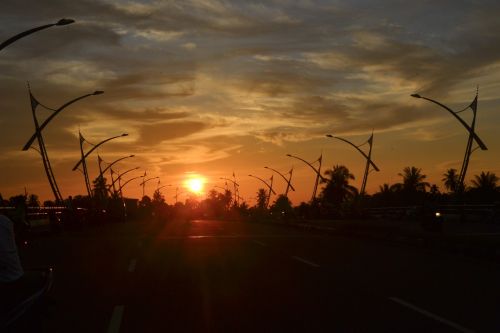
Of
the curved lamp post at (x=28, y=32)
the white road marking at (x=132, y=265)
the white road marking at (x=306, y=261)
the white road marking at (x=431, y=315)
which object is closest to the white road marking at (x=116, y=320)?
the white road marking at (x=431, y=315)

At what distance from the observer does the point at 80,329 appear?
905 centimetres

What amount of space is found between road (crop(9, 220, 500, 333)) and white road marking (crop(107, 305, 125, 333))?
0.01 m

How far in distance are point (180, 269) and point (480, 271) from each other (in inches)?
281

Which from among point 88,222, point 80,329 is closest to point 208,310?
point 80,329

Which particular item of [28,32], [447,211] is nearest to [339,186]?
[447,211]

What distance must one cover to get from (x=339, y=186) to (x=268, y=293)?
372ft

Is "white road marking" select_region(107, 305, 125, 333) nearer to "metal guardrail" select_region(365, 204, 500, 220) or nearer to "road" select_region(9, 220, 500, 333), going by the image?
"road" select_region(9, 220, 500, 333)

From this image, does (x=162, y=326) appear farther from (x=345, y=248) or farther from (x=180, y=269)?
(x=345, y=248)

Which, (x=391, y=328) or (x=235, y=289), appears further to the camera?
(x=235, y=289)

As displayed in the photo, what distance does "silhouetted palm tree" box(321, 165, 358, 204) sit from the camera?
124062mm

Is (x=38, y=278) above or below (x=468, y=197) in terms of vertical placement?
below

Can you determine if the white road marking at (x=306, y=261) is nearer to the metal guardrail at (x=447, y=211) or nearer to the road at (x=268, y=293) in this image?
the road at (x=268, y=293)

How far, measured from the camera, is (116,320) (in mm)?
9648

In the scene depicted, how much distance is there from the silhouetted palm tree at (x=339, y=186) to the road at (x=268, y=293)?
103 m
